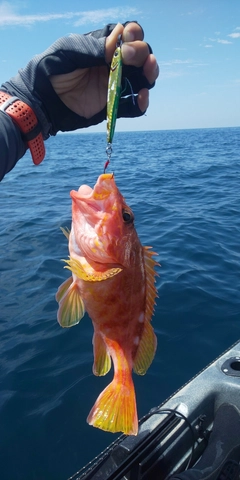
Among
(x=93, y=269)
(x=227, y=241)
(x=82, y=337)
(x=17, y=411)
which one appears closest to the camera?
(x=93, y=269)

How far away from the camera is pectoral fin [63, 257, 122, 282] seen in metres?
2.18

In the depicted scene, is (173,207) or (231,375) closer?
(231,375)

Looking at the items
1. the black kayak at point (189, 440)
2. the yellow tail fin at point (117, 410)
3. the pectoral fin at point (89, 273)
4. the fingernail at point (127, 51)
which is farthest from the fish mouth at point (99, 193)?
the black kayak at point (189, 440)

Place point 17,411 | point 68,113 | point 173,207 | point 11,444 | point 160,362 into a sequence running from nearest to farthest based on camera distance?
point 68,113, point 11,444, point 17,411, point 160,362, point 173,207

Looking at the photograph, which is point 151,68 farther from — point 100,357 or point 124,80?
point 100,357

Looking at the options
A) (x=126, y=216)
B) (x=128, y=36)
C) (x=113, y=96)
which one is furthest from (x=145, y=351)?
(x=128, y=36)

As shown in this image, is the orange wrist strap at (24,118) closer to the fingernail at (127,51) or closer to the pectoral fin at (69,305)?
the fingernail at (127,51)

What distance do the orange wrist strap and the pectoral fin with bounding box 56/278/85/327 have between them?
1028 millimetres

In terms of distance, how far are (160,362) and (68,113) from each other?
3365 mm

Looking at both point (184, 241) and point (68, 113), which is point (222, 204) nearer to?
point (184, 241)

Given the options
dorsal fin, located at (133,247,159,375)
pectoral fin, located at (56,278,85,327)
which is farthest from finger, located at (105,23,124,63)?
pectoral fin, located at (56,278,85,327)

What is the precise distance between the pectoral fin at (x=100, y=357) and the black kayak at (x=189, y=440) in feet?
2.73

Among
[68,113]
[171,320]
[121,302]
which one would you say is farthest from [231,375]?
[68,113]

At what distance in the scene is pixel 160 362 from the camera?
486cm
